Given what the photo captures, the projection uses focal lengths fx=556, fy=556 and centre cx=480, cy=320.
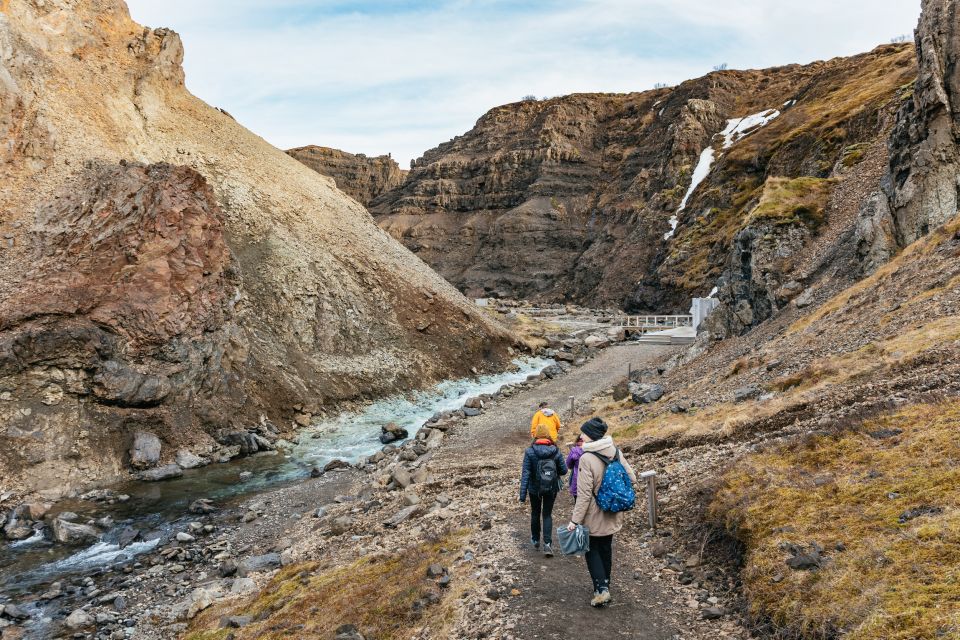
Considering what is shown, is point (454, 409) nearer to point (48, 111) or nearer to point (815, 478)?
point (815, 478)

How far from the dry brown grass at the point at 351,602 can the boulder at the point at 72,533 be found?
8606 millimetres

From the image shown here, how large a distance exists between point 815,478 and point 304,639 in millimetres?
9036

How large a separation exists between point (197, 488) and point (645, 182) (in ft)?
Result: 376

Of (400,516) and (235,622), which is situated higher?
(400,516)

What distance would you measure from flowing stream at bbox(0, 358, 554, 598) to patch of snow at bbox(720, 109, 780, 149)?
93.5 m

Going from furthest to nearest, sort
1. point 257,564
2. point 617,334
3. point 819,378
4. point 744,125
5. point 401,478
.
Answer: point 744,125 → point 617,334 → point 401,478 → point 257,564 → point 819,378

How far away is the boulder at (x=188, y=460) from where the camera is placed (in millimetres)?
25531

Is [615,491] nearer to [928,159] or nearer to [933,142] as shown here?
[928,159]

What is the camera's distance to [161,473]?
958 inches

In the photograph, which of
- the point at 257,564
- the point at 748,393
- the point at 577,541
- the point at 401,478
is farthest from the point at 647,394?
the point at 577,541

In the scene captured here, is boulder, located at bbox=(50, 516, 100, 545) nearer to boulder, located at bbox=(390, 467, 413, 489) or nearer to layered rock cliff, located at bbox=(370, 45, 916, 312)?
boulder, located at bbox=(390, 467, 413, 489)

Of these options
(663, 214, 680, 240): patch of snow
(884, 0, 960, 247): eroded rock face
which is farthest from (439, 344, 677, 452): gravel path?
(663, 214, 680, 240): patch of snow

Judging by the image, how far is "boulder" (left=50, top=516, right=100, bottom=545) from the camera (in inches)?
725

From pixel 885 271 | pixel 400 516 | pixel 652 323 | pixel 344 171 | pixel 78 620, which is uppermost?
pixel 344 171
